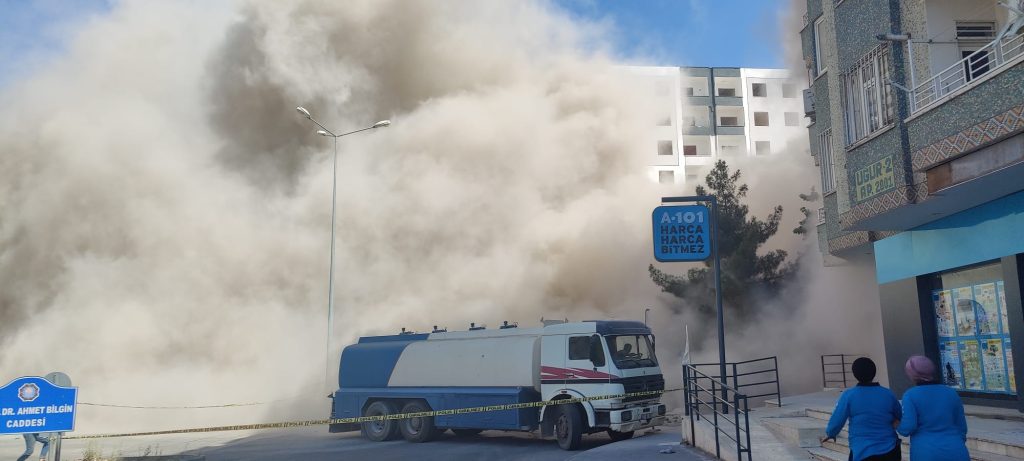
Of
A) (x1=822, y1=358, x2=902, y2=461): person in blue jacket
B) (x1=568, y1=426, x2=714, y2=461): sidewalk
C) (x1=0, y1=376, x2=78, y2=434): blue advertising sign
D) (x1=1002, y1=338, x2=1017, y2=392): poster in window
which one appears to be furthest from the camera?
(x1=568, y1=426, x2=714, y2=461): sidewalk

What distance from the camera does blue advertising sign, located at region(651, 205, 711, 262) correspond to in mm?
12312

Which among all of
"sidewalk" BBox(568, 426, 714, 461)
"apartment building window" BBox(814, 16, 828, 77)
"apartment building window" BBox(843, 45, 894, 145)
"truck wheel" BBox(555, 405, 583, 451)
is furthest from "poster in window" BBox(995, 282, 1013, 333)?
"apartment building window" BBox(814, 16, 828, 77)

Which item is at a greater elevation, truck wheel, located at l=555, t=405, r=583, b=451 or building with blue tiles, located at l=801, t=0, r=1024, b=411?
building with blue tiles, located at l=801, t=0, r=1024, b=411

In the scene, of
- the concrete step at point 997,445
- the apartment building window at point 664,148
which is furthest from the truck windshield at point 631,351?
the apartment building window at point 664,148

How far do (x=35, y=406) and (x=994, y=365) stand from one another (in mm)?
11789

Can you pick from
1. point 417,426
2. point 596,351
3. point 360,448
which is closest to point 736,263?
point 596,351

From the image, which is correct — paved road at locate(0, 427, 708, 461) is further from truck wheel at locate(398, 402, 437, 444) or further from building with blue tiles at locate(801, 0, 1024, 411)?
building with blue tiles at locate(801, 0, 1024, 411)

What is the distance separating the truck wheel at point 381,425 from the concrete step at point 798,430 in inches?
300

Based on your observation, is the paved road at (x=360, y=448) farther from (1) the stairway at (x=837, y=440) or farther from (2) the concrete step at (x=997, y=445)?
(2) the concrete step at (x=997, y=445)

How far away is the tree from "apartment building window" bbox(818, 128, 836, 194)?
20.7 feet

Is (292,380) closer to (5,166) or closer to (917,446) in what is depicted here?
(5,166)

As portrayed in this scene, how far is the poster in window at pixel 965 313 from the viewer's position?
35.3 feet

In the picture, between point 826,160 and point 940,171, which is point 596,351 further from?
point 826,160

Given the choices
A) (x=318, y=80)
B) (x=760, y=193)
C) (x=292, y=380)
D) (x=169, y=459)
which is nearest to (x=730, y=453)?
(x=169, y=459)
